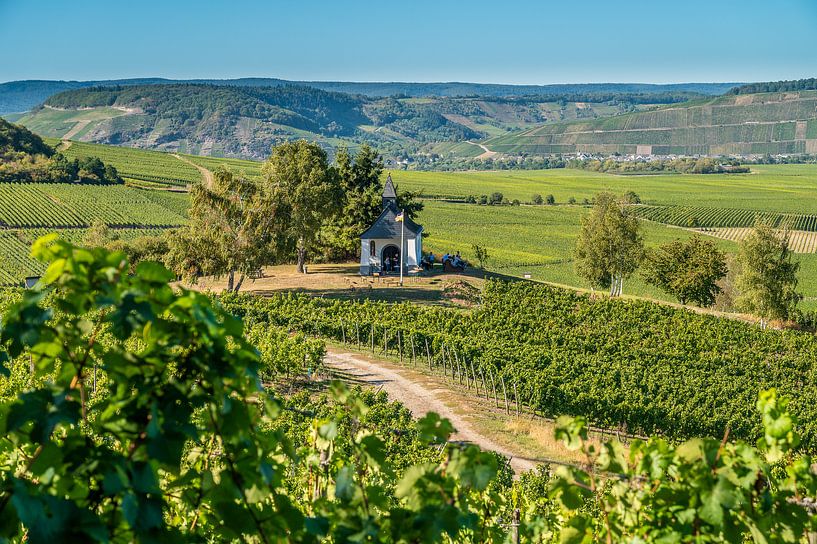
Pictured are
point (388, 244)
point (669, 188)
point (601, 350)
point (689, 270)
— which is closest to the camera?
point (601, 350)

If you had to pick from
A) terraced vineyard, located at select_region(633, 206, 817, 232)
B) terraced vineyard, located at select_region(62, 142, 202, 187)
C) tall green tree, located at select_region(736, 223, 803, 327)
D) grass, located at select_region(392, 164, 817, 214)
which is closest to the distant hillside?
terraced vineyard, located at select_region(62, 142, 202, 187)

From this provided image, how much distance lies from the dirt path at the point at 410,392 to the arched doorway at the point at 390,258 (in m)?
15.1

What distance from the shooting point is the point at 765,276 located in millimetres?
42875

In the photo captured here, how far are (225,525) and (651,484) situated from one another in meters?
2.01

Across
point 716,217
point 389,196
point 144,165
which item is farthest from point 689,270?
point 144,165

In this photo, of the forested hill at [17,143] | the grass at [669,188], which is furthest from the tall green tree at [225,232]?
the grass at [669,188]

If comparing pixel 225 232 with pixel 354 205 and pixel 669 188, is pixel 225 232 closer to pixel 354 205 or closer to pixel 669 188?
pixel 354 205

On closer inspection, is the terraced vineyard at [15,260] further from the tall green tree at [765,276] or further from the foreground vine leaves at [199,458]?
the foreground vine leaves at [199,458]

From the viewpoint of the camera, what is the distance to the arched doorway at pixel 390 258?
4809 cm

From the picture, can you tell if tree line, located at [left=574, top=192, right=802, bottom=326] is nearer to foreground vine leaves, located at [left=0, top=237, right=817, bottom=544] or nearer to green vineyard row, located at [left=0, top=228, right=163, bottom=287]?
green vineyard row, located at [left=0, top=228, right=163, bottom=287]

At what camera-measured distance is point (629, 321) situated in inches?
1432

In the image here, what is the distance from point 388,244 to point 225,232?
12.3m

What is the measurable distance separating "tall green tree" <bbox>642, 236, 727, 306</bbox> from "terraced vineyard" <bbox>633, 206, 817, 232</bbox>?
6243 centimetres

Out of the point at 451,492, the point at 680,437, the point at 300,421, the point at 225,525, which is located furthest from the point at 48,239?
the point at 680,437
